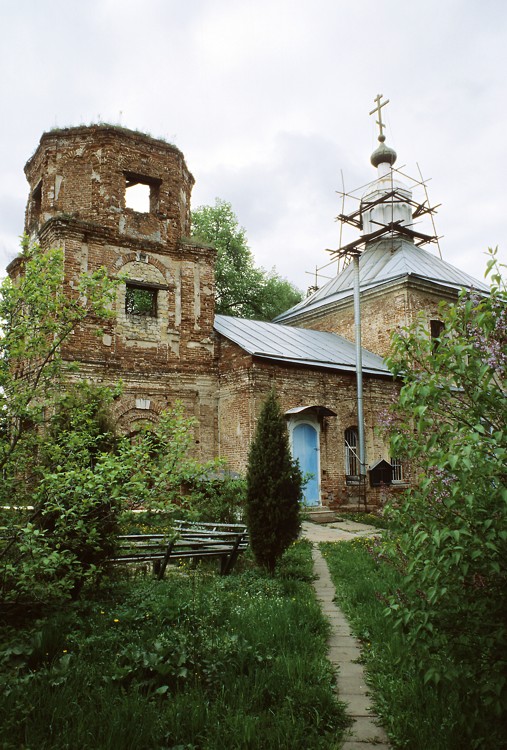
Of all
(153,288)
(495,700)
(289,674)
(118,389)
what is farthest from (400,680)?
(153,288)

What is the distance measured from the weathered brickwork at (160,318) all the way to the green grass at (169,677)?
32.4 ft

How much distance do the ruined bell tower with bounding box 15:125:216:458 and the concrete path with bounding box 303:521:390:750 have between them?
8.58m

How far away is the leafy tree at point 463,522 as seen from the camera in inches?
110

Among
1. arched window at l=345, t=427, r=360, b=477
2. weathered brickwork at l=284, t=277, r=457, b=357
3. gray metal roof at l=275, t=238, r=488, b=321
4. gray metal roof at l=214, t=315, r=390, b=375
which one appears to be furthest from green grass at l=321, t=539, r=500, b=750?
gray metal roof at l=275, t=238, r=488, b=321

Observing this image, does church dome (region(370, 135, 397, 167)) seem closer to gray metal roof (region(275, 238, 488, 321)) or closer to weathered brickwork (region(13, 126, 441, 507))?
gray metal roof (region(275, 238, 488, 321))

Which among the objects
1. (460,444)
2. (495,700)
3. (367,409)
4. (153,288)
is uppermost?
(153,288)

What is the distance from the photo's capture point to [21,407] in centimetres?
436

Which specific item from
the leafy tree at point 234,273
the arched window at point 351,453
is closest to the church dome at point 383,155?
the leafy tree at point 234,273

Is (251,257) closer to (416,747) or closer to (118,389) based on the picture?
(118,389)

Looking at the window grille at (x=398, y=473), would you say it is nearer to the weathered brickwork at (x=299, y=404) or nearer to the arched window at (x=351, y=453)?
the weathered brickwork at (x=299, y=404)

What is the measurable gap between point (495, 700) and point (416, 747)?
2.37ft

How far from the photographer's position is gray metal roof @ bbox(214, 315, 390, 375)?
54.1ft

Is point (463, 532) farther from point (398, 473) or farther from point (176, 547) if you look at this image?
point (398, 473)

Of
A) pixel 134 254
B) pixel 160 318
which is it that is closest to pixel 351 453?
pixel 160 318
